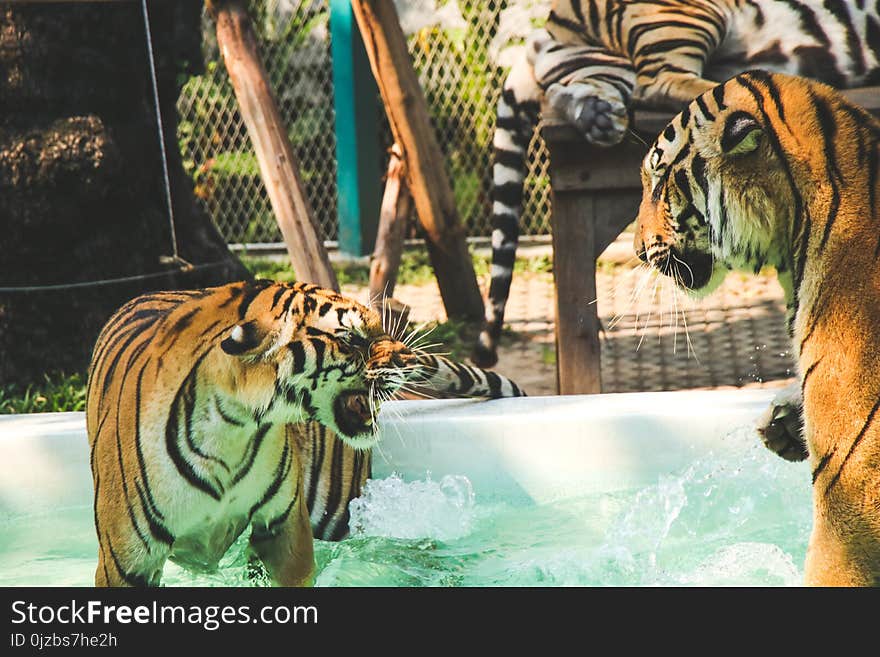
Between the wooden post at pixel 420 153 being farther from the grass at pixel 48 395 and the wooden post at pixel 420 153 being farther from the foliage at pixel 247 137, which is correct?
the foliage at pixel 247 137

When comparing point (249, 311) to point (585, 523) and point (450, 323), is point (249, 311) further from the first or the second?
point (450, 323)

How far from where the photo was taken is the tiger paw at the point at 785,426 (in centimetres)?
253

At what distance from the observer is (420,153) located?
527 cm

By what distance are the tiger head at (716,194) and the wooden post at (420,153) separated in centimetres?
288

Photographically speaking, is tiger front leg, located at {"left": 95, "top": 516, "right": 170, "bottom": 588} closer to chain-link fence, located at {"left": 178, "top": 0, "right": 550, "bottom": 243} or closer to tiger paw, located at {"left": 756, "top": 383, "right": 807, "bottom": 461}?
tiger paw, located at {"left": 756, "top": 383, "right": 807, "bottom": 461}

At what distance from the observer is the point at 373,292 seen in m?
5.49

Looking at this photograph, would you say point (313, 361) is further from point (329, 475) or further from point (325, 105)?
point (325, 105)

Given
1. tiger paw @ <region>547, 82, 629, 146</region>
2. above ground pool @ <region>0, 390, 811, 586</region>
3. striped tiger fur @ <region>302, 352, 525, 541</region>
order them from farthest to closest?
tiger paw @ <region>547, 82, 629, 146</region> → above ground pool @ <region>0, 390, 811, 586</region> → striped tiger fur @ <region>302, 352, 525, 541</region>

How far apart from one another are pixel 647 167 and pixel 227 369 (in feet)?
3.06

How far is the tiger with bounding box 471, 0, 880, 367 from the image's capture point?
414cm

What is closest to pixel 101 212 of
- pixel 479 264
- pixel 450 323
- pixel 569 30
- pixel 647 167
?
pixel 450 323

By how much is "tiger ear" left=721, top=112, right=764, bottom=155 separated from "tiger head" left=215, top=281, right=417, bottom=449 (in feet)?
2.55

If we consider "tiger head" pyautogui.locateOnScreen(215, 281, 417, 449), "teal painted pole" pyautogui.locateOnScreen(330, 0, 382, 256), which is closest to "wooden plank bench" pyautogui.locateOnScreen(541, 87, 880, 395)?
"tiger head" pyautogui.locateOnScreen(215, 281, 417, 449)

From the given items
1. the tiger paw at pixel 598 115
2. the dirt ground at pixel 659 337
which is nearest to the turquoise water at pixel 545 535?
the dirt ground at pixel 659 337
